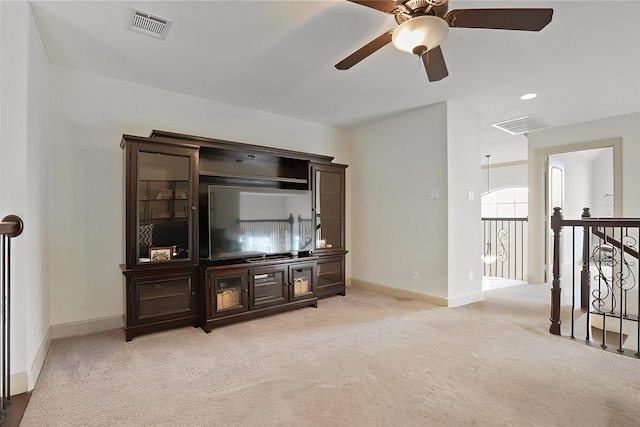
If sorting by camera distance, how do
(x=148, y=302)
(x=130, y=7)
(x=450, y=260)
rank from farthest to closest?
(x=450, y=260)
(x=148, y=302)
(x=130, y=7)

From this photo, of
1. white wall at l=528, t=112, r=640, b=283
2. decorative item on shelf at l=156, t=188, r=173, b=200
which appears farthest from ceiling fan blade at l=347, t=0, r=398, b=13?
white wall at l=528, t=112, r=640, b=283

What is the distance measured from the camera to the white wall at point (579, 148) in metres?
4.14

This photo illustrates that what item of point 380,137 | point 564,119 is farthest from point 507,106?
point 380,137

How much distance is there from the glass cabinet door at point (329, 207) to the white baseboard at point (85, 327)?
7.65 ft

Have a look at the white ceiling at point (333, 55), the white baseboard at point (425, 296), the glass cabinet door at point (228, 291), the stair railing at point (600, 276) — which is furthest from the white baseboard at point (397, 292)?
the white ceiling at point (333, 55)

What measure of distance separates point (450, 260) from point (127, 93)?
3964mm

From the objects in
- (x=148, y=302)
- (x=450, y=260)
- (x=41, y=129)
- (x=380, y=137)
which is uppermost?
(x=380, y=137)

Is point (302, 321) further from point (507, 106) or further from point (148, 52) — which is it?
point (507, 106)

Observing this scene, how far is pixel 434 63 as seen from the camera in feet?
6.87

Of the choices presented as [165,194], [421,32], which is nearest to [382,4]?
[421,32]

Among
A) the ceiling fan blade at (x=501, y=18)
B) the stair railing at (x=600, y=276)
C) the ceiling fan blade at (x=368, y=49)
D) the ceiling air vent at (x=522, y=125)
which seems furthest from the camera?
the ceiling air vent at (x=522, y=125)

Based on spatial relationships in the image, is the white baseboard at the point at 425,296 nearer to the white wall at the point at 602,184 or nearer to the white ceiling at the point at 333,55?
the white ceiling at the point at 333,55

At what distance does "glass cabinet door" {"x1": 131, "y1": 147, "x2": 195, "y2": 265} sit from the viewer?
287 cm

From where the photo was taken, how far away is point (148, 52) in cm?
262
